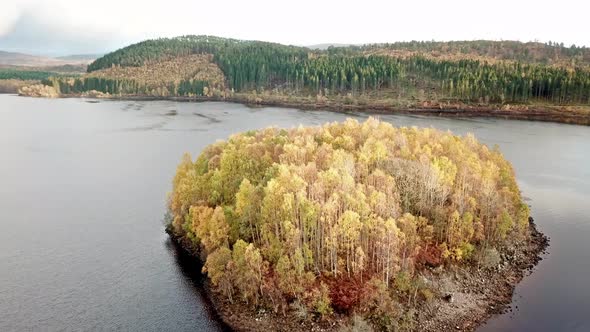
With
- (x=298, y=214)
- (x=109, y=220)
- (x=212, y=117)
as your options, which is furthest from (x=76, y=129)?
(x=298, y=214)

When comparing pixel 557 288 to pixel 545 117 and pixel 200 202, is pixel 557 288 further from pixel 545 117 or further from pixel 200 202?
pixel 545 117

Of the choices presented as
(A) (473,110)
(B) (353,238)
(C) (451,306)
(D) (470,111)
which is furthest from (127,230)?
(A) (473,110)

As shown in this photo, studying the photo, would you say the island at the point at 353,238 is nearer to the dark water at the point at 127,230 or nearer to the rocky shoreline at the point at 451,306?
the rocky shoreline at the point at 451,306

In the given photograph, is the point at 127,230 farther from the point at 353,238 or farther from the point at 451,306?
the point at 451,306

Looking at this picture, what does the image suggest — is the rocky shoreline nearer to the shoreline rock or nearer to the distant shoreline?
the distant shoreline

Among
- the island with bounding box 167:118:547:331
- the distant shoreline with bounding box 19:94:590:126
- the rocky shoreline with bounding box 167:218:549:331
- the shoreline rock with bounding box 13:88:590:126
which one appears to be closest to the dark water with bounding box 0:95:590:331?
the rocky shoreline with bounding box 167:218:549:331

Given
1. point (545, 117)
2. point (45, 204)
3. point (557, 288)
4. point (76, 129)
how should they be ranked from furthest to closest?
point (545, 117), point (76, 129), point (45, 204), point (557, 288)
